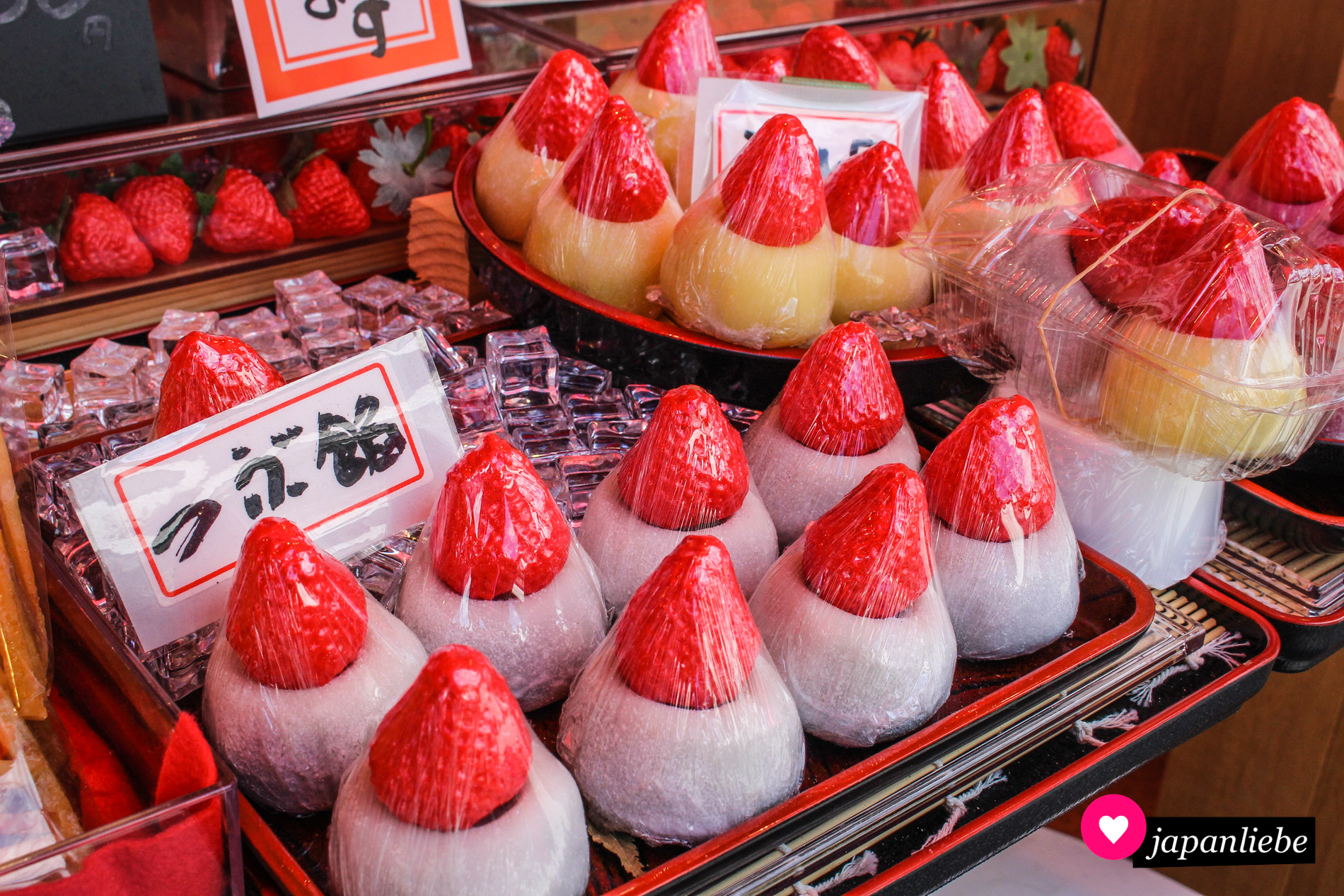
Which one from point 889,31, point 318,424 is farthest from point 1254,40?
point 318,424

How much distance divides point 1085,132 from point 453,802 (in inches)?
56.2

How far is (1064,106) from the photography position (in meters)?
1.67

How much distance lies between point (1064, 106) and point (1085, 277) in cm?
68

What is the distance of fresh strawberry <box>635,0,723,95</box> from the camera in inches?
60.6

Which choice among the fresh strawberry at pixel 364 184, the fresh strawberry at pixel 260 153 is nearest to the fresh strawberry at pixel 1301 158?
the fresh strawberry at pixel 364 184

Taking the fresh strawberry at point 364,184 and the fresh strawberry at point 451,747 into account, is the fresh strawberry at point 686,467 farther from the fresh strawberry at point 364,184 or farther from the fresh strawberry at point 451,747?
the fresh strawberry at point 364,184

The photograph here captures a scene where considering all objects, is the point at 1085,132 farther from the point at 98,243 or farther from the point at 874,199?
the point at 98,243

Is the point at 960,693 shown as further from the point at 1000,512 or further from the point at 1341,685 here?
the point at 1341,685

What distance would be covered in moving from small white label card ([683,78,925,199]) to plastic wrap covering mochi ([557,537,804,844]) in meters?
0.77

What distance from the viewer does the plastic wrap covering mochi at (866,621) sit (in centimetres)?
86

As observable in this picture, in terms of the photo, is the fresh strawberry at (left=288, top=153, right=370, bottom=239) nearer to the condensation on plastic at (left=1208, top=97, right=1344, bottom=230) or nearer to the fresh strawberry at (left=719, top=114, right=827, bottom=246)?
the fresh strawberry at (left=719, top=114, right=827, bottom=246)

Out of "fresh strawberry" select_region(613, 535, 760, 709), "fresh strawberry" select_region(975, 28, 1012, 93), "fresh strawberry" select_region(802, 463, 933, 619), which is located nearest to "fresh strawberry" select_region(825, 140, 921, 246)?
"fresh strawberry" select_region(802, 463, 933, 619)

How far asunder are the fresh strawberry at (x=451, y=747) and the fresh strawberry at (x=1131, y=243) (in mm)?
751

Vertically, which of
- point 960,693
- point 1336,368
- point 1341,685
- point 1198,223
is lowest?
point 1341,685
